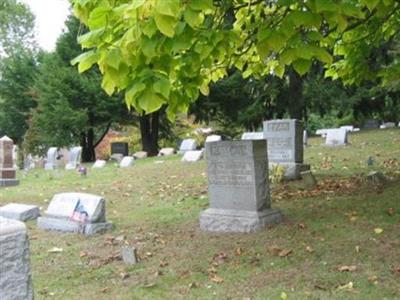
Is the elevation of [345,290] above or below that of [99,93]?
below

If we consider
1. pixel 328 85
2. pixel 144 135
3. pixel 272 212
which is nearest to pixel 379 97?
pixel 328 85

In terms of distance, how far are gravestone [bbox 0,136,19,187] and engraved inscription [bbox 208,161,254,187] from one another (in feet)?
37.0

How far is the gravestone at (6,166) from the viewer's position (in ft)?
58.1

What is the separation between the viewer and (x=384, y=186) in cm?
966

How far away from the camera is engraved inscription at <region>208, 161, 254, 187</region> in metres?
7.96

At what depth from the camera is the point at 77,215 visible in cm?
859

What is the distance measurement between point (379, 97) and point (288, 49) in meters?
25.7

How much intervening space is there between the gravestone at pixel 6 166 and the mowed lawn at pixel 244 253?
8166mm

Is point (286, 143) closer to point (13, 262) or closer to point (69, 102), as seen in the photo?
point (13, 262)

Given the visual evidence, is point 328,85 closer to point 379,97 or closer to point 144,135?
point 379,97

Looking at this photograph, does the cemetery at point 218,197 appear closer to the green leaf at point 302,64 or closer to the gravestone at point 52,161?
the green leaf at point 302,64

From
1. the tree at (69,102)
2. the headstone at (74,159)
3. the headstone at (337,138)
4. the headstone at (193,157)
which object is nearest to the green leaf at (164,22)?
the headstone at (193,157)

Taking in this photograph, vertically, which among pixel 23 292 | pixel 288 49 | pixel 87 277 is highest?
pixel 288 49

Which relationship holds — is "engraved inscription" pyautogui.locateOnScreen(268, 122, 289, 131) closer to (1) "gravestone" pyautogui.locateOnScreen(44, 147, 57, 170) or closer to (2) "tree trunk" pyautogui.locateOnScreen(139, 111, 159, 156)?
(1) "gravestone" pyautogui.locateOnScreen(44, 147, 57, 170)
